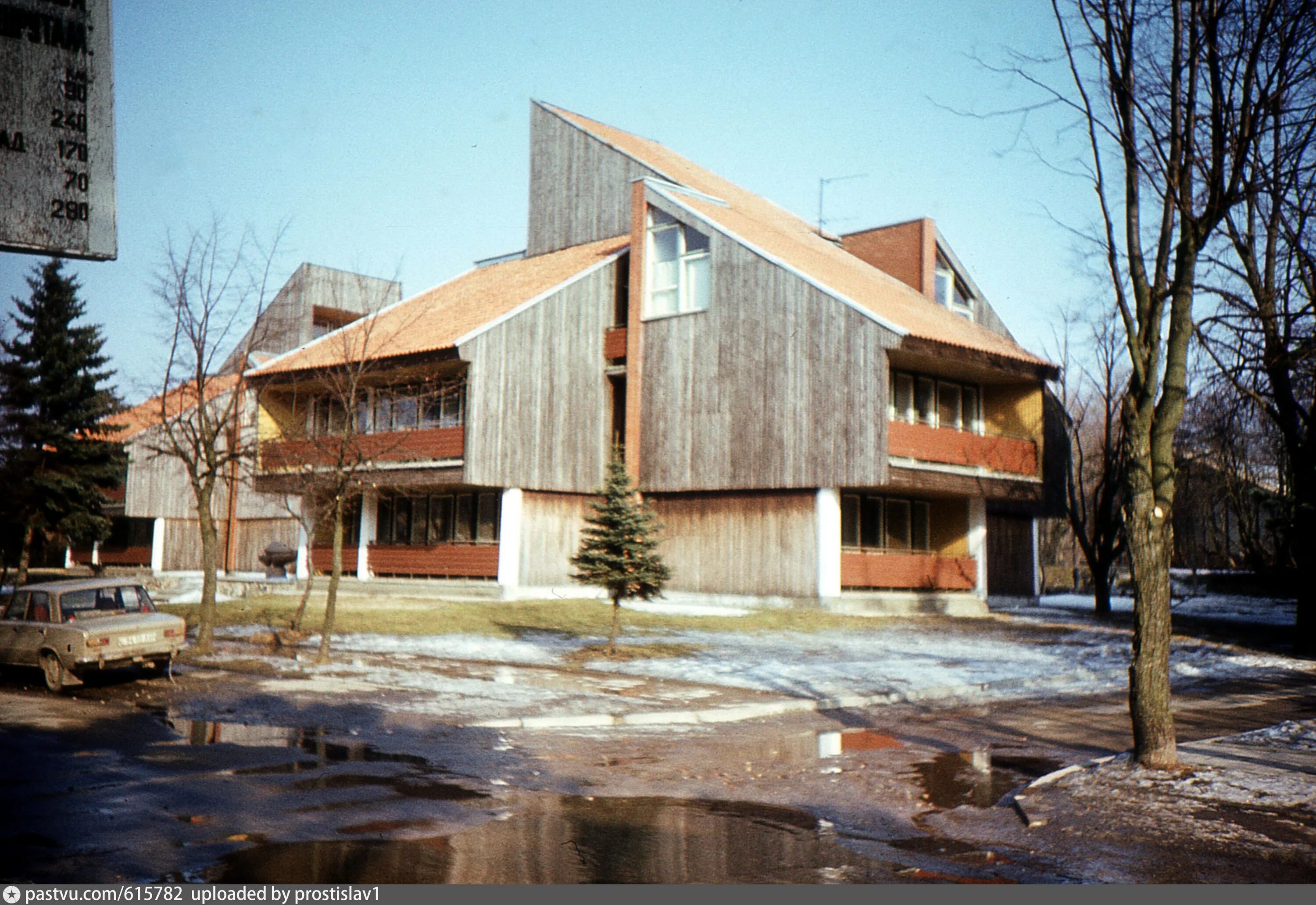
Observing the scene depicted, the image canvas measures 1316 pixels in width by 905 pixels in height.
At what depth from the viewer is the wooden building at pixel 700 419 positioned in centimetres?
2914

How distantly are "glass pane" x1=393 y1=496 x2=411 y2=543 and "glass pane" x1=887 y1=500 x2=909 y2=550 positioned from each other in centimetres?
1463

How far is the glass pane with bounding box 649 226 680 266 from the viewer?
3266cm

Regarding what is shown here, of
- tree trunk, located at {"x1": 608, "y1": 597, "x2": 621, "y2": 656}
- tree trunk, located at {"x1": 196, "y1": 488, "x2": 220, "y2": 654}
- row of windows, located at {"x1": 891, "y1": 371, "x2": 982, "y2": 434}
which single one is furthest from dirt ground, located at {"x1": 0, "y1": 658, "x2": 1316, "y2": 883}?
row of windows, located at {"x1": 891, "y1": 371, "x2": 982, "y2": 434}

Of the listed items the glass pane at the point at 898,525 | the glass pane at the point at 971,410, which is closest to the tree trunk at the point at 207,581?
the glass pane at the point at 898,525

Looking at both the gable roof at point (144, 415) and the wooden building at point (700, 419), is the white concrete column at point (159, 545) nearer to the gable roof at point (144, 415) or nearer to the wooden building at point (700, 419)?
the gable roof at point (144, 415)

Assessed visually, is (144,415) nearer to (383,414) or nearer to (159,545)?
(159,545)

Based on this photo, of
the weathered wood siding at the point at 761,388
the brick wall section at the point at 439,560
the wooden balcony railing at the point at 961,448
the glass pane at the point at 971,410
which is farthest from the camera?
the glass pane at the point at 971,410

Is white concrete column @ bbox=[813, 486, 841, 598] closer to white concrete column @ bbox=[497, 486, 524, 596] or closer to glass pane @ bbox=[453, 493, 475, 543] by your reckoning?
white concrete column @ bbox=[497, 486, 524, 596]

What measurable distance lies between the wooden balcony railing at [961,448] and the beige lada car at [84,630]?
58.5ft

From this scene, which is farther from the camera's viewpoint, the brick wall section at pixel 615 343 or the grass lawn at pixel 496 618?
the brick wall section at pixel 615 343

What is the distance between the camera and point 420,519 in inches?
1359

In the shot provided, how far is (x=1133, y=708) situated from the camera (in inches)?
362

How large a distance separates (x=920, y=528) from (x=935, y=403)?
12.3 ft

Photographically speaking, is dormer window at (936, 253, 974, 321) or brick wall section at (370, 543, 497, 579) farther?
dormer window at (936, 253, 974, 321)
